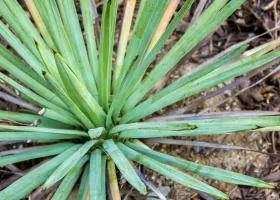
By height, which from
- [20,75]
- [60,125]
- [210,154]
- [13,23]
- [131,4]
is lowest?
[210,154]

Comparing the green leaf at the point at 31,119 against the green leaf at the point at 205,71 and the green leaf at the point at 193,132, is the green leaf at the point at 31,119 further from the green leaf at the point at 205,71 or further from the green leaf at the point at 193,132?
the green leaf at the point at 205,71

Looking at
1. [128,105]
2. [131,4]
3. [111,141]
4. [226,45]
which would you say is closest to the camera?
[111,141]

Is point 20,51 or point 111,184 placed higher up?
point 20,51

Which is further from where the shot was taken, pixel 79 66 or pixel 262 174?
pixel 262 174

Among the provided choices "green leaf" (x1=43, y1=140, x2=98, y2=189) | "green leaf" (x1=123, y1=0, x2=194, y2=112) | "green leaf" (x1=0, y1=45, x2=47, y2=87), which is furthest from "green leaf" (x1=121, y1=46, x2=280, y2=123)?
"green leaf" (x1=0, y1=45, x2=47, y2=87)

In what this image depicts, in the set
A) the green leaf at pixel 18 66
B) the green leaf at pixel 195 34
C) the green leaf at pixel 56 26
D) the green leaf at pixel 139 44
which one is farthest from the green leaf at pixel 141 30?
the green leaf at pixel 18 66

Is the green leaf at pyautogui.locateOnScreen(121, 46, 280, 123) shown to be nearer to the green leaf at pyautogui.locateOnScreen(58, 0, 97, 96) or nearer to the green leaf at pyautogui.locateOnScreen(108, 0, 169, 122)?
the green leaf at pyautogui.locateOnScreen(108, 0, 169, 122)

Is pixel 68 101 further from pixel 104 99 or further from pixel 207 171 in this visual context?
pixel 207 171

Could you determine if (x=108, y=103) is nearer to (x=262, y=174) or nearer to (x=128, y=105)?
(x=128, y=105)

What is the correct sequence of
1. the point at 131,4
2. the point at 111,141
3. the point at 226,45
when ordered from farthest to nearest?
the point at 226,45
the point at 131,4
the point at 111,141

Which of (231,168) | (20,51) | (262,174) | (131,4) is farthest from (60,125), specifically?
(262,174)
